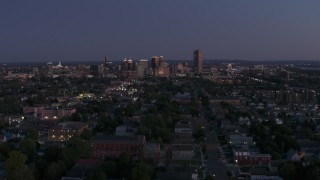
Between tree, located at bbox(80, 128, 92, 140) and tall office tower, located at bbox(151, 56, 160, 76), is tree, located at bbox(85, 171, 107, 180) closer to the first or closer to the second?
tree, located at bbox(80, 128, 92, 140)

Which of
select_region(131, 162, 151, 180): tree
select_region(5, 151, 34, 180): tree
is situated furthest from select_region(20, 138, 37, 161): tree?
select_region(131, 162, 151, 180): tree

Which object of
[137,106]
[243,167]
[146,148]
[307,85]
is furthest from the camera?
[307,85]

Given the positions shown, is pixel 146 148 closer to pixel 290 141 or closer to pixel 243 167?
pixel 243 167

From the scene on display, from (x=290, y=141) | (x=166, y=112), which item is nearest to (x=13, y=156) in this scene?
(x=290, y=141)

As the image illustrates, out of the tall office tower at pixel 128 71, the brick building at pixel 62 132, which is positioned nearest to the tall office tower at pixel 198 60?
the tall office tower at pixel 128 71

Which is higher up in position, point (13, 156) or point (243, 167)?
→ point (13, 156)

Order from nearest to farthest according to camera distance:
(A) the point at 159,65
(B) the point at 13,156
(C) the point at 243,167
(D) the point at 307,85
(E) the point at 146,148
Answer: (B) the point at 13,156 < (C) the point at 243,167 < (E) the point at 146,148 < (D) the point at 307,85 < (A) the point at 159,65

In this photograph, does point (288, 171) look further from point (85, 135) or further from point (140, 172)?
point (85, 135)

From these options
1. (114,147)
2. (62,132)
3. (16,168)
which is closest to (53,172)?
(16,168)
